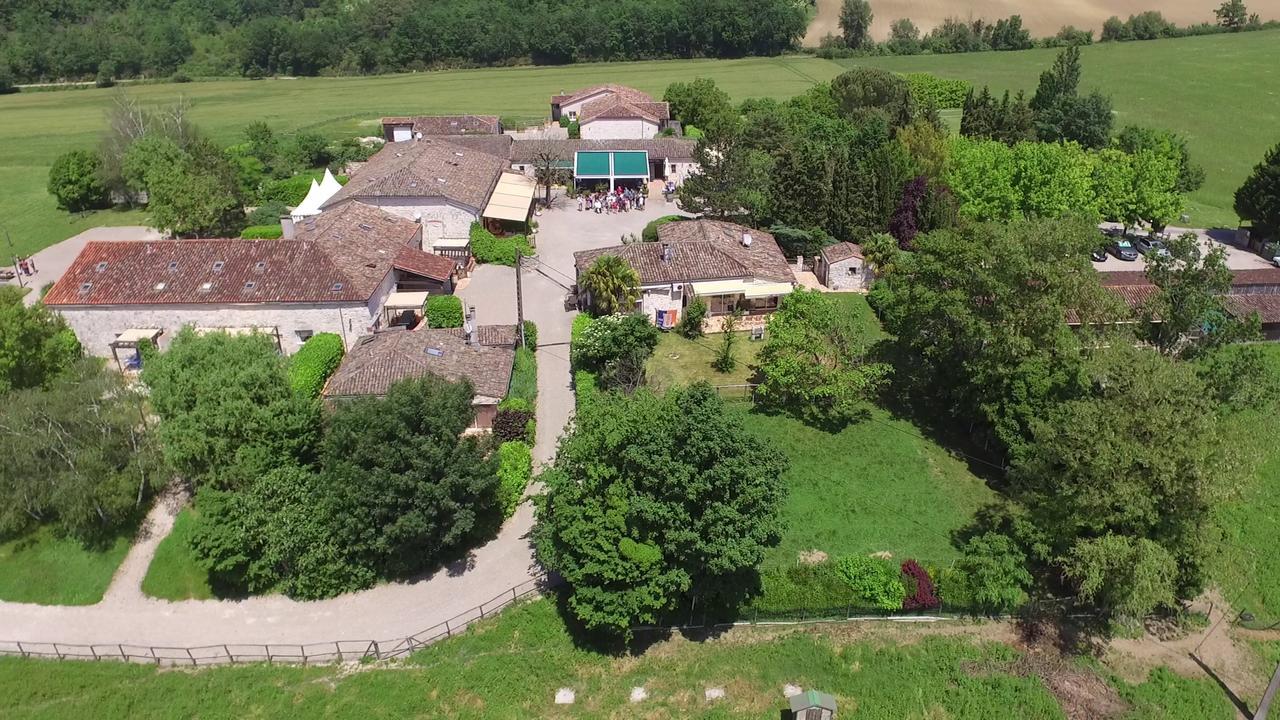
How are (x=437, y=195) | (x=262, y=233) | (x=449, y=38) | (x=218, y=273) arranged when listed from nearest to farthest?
(x=218, y=273) → (x=437, y=195) → (x=262, y=233) → (x=449, y=38)

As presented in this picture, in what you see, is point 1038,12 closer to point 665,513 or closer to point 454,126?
point 454,126

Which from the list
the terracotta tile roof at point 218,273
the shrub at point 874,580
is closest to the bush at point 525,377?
the terracotta tile roof at point 218,273

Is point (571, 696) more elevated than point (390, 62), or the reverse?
point (390, 62)

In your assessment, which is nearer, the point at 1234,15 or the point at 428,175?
the point at 428,175

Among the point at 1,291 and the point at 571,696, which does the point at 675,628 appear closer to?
the point at 571,696

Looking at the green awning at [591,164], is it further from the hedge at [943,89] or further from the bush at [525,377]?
the hedge at [943,89]

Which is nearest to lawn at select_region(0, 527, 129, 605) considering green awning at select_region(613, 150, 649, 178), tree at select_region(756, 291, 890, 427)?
tree at select_region(756, 291, 890, 427)

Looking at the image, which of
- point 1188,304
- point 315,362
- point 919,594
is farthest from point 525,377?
point 1188,304

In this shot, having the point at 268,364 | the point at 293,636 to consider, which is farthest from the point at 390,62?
the point at 293,636
